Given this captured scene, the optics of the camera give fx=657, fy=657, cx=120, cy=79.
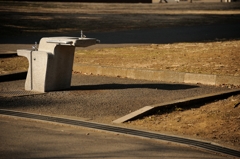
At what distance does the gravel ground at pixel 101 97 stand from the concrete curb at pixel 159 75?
30cm

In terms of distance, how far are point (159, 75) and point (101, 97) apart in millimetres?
2545

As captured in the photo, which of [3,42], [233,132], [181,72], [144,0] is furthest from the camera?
[144,0]

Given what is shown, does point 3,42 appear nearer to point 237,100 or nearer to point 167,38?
point 167,38

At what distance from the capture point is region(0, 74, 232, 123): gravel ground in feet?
32.1

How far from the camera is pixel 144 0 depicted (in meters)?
66.8

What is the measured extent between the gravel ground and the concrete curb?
30cm

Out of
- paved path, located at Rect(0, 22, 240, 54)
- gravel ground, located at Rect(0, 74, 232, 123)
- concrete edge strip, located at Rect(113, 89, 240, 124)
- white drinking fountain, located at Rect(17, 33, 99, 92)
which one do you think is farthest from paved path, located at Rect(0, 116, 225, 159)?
paved path, located at Rect(0, 22, 240, 54)

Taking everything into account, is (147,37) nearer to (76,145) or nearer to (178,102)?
(178,102)

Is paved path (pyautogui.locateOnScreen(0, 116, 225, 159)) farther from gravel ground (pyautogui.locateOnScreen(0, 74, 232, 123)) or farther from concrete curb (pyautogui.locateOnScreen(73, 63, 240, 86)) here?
concrete curb (pyautogui.locateOnScreen(73, 63, 240, 86))

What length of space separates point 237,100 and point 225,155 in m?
3.11

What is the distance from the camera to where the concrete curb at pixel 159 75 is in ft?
40.8

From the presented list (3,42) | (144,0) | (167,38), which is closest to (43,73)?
(3,42)

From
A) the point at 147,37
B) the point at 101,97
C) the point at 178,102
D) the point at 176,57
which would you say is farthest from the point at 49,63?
the point at 147,37

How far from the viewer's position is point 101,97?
434 inches
